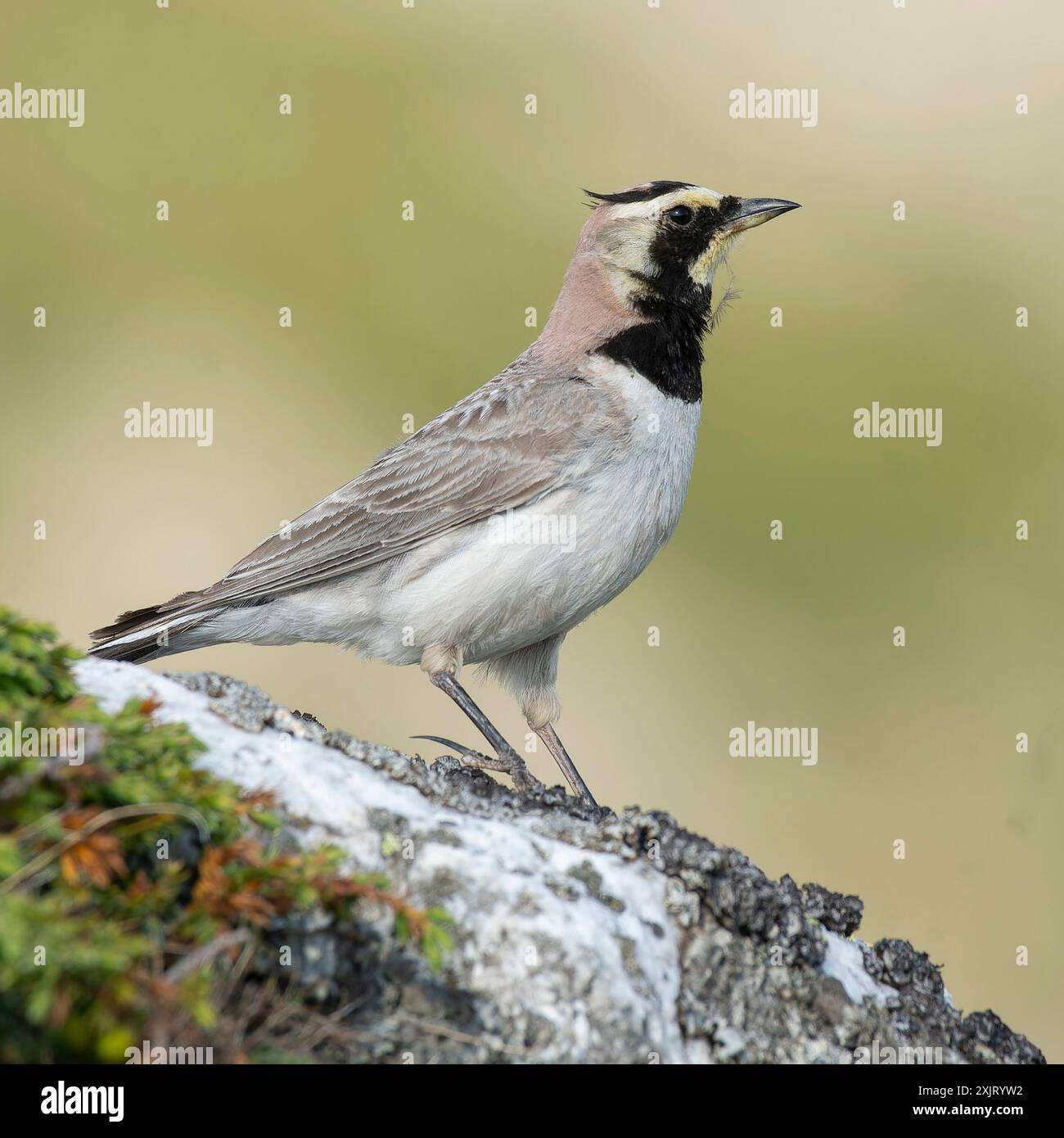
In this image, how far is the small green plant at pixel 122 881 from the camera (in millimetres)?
2949

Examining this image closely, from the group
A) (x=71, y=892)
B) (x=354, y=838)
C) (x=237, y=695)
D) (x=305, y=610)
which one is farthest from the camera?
(x=305, y=610)

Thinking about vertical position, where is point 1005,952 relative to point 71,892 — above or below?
below

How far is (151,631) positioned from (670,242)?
4.08m

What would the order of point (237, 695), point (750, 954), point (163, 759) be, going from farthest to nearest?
point (237, 695), point (750, 954), point (163, 759)

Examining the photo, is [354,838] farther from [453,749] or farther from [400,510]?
[400,510]

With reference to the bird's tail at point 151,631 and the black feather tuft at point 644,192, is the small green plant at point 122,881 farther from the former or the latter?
the black feather tuft at point 644,192

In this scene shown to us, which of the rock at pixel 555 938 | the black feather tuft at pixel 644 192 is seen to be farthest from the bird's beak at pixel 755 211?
the rock at pixel 555 938

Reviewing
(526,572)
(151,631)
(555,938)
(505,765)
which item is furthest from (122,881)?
(151,631)

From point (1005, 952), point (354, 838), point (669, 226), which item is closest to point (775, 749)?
point (1005, 952)

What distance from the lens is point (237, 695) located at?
16.9 ft

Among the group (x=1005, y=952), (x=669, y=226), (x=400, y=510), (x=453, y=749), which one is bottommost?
(x=1005, y=952)

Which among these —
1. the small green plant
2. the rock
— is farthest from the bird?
the small green plant
